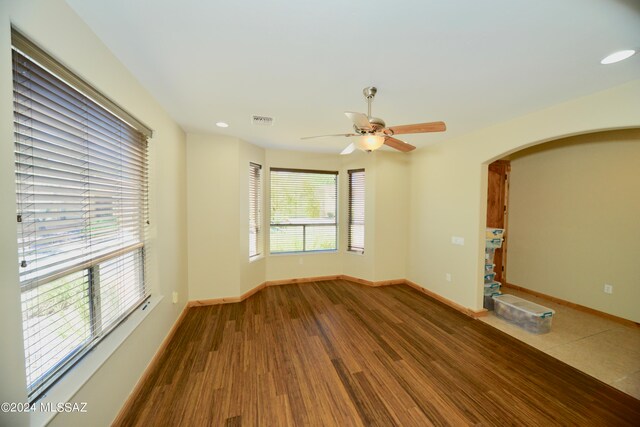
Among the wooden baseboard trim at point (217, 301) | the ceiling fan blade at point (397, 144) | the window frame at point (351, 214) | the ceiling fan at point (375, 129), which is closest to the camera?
the ceiling fan at point (375, 129)

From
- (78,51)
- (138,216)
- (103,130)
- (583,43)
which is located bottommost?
(138,216)

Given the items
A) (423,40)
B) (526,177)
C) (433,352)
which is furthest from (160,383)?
(526,177)

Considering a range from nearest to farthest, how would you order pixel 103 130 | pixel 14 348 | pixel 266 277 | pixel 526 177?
pixel 14 348 → pixel 103 130 → pixel 526 177 → pixel 266 277

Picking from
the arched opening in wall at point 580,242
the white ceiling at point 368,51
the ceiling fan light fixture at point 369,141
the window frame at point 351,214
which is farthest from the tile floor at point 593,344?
the ceiling fan light fixture at point 369,141

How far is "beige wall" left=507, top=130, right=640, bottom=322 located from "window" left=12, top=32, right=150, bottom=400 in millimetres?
5664

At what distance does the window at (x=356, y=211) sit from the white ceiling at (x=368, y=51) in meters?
2.04

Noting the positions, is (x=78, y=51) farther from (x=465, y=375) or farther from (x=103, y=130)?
(x=465, y=375)

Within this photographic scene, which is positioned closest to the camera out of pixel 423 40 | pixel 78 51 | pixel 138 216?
pixel 78 51

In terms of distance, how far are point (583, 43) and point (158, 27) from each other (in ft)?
8.52

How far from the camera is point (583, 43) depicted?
4.51 feet

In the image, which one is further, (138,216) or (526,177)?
(526,177)

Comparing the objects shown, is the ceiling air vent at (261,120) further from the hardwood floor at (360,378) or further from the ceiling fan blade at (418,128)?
the hardwood floor at (360,378)

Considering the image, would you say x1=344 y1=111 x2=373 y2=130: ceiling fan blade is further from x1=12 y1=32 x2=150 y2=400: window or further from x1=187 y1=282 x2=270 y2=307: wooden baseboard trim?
x1=187 y1=282 x2=270 y2=307: wooden baseboard trim

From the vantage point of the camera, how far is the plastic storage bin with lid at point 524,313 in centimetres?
261
